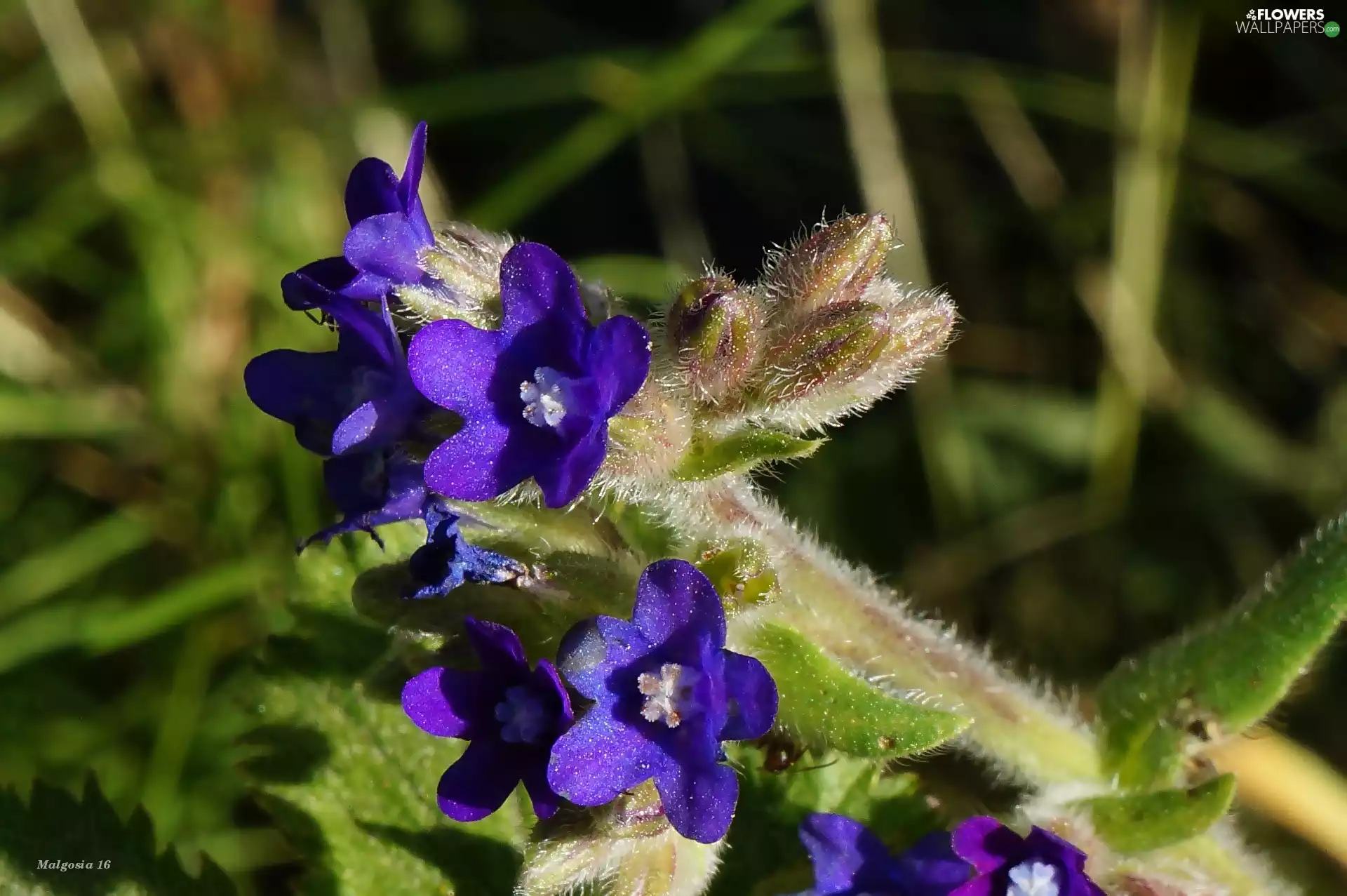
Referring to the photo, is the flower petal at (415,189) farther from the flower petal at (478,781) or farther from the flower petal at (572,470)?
the flower petal at (478,781)

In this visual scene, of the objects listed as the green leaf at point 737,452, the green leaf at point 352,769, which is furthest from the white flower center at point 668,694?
the green leaf at point 352,769

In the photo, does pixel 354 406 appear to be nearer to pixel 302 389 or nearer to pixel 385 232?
pixel 302 389

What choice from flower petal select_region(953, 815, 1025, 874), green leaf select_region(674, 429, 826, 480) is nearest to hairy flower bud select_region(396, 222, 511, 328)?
green leaf select_region(674, 429, 826, 480)

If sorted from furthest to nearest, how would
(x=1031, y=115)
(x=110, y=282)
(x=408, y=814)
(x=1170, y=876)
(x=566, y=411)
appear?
(x=1031, y=115) < (x=110, y=282) < (x=408, y=814) < (x=1170, y=876) < (x=566, y=411)

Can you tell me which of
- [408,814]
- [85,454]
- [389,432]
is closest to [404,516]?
[389,432]

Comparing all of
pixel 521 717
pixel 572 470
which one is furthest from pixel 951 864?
pixel 572 470

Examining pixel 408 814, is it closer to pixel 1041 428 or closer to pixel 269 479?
pixel 269 479
